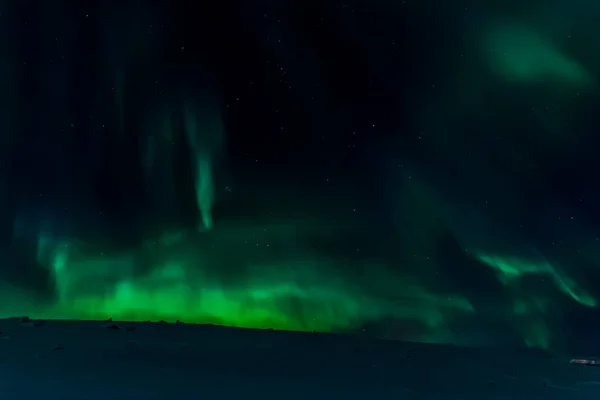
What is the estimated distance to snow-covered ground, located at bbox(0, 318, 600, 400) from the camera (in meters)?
14.1

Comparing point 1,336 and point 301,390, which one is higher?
point 1,336

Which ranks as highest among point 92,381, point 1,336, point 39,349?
point 1,336

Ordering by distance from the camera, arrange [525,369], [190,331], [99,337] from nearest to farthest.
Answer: [525,369] → [99,337] → [190,331]

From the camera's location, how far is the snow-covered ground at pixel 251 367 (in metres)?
14.1

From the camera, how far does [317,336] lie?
29.8m

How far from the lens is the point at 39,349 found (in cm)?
1969

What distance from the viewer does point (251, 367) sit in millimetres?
18266

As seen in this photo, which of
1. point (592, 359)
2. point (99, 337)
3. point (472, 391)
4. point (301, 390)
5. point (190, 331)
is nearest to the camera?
point (301, 390)

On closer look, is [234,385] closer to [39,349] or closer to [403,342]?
[39,349]

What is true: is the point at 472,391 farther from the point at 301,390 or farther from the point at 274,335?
the point at 274,335

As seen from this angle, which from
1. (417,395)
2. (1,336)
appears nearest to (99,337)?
(1,336)

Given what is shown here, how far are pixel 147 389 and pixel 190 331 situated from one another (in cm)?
1481

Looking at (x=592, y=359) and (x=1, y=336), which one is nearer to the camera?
(x=1, y=336)

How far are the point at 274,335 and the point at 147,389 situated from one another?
15939 millimetres
